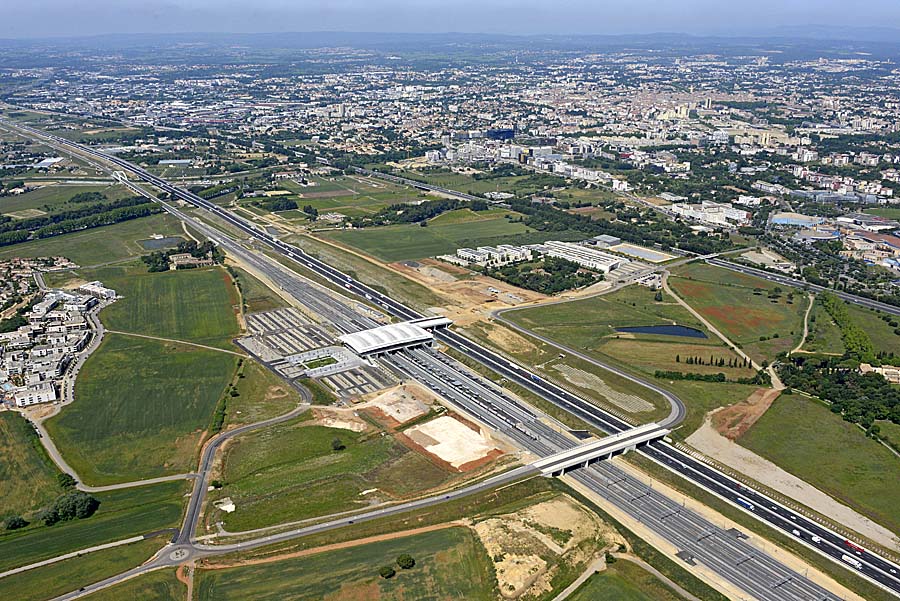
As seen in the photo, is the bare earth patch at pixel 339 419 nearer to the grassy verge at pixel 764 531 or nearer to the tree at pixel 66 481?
the tree at pixel 66 481

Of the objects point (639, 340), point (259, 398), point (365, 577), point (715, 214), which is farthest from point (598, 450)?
point (715, 214)

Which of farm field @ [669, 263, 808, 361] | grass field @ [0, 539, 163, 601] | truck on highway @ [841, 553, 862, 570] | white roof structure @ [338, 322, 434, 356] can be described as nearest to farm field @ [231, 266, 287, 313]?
white roof structure @ [338, 322, 434, 356]

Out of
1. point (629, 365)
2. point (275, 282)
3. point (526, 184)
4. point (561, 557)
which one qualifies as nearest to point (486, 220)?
point (526, 184)

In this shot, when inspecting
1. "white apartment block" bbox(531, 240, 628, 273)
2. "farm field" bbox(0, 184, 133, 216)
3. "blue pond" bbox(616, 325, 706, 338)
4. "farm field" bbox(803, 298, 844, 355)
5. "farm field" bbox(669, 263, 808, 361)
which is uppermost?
"white apartment block" bbox(531, 240, 628, 273)

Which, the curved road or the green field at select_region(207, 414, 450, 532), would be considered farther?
the curved road

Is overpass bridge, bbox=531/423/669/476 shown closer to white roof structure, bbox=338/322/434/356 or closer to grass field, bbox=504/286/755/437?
grass field, bbox=504/286/755/437

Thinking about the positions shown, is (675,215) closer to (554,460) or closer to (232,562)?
(554,460)

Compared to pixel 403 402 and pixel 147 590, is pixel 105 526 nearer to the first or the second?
pixel 147 590
